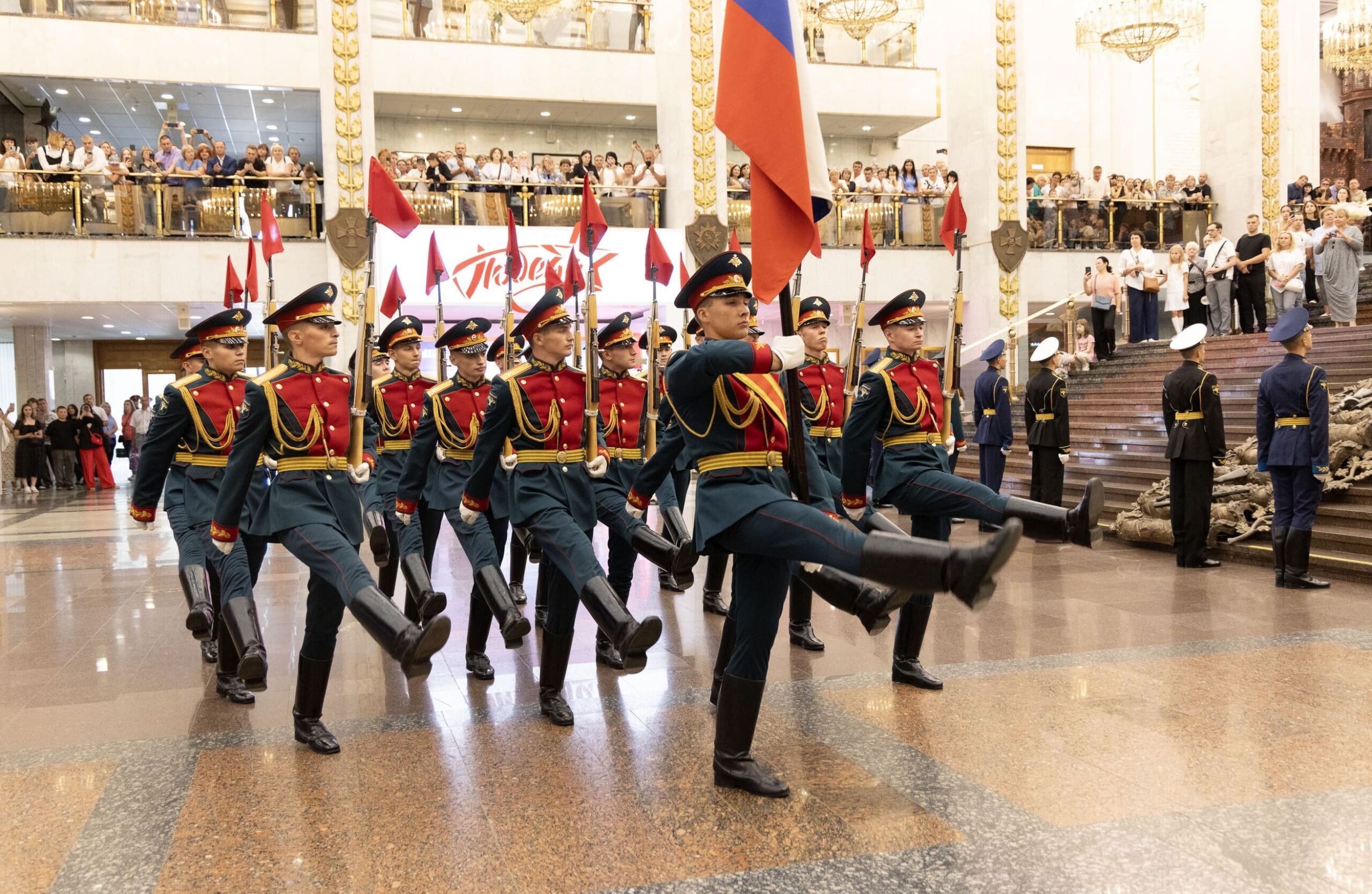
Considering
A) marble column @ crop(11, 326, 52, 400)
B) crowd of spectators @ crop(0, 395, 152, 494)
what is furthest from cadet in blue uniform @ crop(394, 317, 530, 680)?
marble column @ crop(11, 326, 52, 400)

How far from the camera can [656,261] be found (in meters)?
7.78

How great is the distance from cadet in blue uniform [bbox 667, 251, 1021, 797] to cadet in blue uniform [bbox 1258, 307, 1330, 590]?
16.2ft

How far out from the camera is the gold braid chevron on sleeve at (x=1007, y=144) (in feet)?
67.8

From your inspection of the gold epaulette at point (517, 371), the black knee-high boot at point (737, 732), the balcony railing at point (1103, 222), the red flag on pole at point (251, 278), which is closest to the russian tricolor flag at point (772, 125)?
the black knee-high boot at point (737, 732)

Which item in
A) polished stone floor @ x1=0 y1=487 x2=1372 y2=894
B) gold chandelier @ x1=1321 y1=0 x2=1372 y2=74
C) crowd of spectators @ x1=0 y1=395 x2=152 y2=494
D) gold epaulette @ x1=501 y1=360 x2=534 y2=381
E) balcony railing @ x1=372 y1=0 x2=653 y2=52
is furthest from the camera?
balcony railing @ x1=372 y1=0 x2=653 y2=52

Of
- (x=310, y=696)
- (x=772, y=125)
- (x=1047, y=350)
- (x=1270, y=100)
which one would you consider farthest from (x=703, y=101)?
(x=310, y=696)

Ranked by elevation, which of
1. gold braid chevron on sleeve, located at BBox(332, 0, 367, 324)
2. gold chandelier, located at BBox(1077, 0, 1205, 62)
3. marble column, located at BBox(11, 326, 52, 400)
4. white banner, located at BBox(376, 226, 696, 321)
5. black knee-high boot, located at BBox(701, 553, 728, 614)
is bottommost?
black knee-high boot, located at BBox(701, 553, 728, 614)

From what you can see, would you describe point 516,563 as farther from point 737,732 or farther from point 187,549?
point 737,732

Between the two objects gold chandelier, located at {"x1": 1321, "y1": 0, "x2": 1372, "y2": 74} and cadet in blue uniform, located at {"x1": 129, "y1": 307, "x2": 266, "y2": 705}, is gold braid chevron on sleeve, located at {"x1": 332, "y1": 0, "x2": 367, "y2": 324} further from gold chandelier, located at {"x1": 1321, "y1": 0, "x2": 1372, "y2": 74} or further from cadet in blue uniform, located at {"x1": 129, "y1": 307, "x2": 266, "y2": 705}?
gold chandelier, located at {"x1": 1321, "y1": 0, "x2": 1372, "y2": 74}

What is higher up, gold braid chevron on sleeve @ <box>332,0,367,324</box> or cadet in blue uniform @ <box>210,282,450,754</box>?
gold braid chevron on sleeve @ <box>332,0,367,324</box>

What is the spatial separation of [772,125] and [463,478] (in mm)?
3003

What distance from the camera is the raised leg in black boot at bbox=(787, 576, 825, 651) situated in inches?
235

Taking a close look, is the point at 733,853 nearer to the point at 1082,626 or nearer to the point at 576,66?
the point at 1082,626

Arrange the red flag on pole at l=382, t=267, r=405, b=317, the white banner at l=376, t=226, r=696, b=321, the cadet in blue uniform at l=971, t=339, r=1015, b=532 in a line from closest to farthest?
the red flag on pole at l=382, t=267, r=405, b=317
the cadet in blue uniform at l=971, t=339, r=1015, b=532
the white banner at l=376, t=226, r=696, b=321
